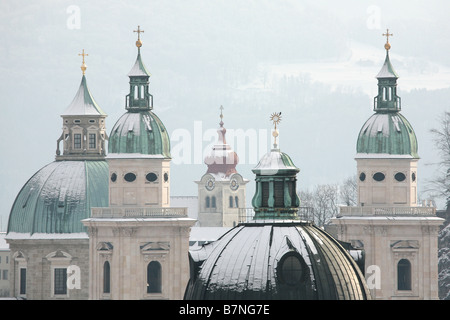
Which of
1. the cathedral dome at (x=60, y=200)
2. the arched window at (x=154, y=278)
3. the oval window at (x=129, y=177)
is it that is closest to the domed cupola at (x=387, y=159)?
the arched window at (x=154, y=278)

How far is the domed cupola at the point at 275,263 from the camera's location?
103188mm

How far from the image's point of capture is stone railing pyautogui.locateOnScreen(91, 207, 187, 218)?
163 m

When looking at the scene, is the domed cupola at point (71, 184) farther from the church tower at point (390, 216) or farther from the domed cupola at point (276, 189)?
the domed cupola at point (276, 189)

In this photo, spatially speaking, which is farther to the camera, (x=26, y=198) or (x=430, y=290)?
(x=26, y=198)

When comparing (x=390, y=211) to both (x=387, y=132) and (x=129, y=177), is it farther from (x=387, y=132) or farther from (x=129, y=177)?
(x=129, y=177)

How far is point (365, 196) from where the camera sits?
165m

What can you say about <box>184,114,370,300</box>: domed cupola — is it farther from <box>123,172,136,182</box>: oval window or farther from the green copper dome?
the green copper dome

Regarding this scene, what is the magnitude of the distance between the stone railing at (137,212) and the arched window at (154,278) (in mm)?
2995

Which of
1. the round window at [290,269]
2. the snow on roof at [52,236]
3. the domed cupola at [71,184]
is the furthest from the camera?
the domed cupola at [71,184]

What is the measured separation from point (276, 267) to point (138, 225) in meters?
58.9

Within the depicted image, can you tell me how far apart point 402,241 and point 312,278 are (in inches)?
2353
